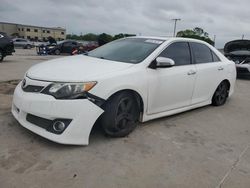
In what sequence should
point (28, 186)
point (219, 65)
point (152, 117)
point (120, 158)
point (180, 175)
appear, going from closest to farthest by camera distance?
1. point (28, 186)
2. point (180, 175)
3. point (120, 158)
4. point (152, 117)
5. point (219, 65)

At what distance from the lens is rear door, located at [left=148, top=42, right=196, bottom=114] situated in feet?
13.1

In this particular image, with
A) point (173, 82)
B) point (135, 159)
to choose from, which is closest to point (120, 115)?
point (135, 159)

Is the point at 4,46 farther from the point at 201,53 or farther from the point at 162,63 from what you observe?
the point at 162,63

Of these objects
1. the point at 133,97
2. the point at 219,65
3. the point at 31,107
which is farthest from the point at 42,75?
the point at 219,65

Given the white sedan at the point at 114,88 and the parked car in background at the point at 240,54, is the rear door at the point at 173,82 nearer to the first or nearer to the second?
the white sedan at the point at 114,88

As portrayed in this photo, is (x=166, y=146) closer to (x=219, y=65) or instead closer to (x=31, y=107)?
(x=31, y=107)

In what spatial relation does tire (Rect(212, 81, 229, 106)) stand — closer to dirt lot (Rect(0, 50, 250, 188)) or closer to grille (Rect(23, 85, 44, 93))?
dirt lot (Rect(0, 50, 250, 188))

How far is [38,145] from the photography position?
3234mm

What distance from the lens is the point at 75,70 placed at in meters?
3.42

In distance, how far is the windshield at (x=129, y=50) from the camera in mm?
4051

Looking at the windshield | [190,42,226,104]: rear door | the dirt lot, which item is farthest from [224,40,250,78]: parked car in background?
the windshield

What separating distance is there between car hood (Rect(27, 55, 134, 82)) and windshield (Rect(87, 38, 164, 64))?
0.84ft

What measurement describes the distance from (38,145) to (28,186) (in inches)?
32.0

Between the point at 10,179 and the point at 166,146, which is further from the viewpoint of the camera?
the point at 166,146
